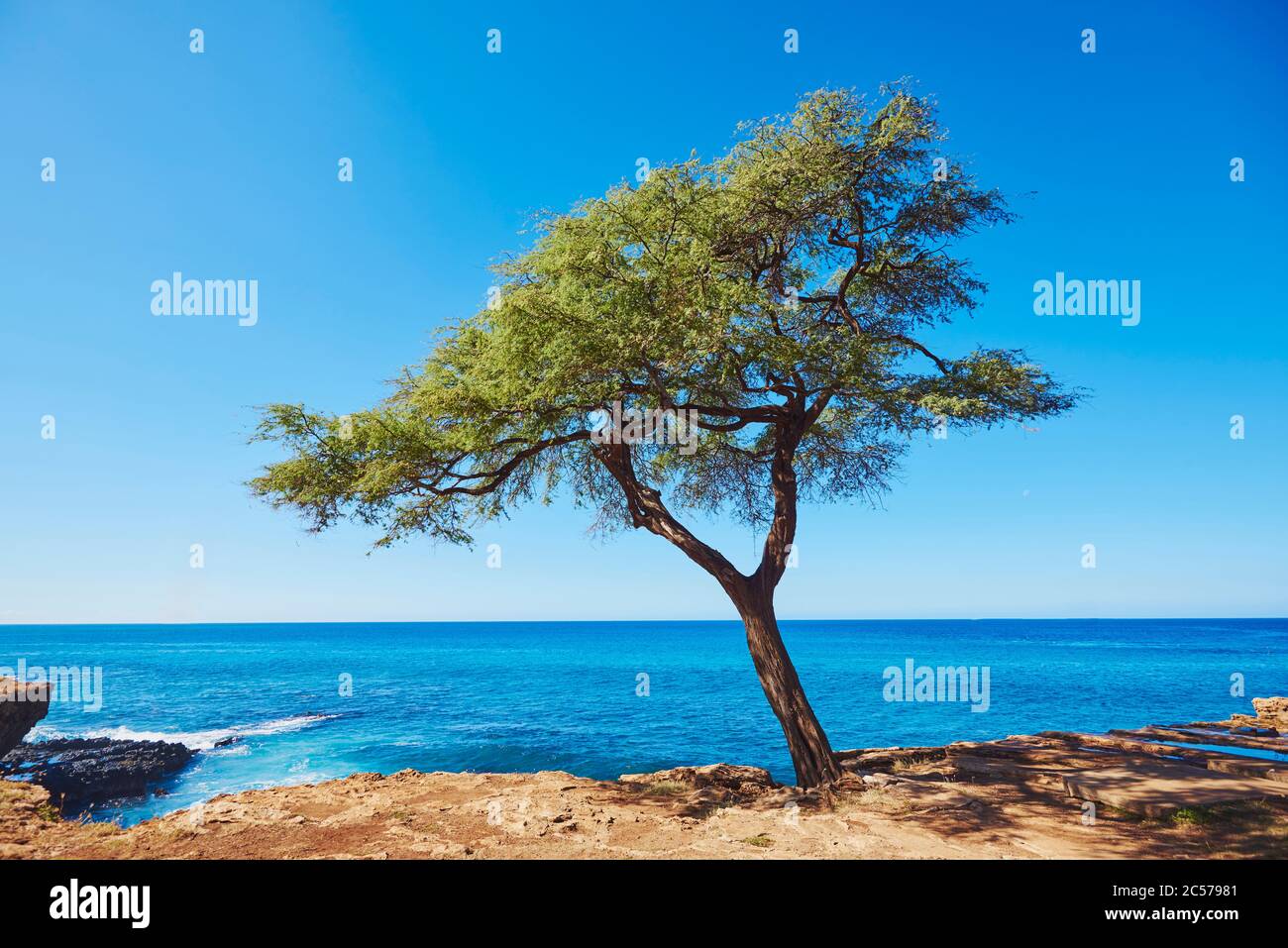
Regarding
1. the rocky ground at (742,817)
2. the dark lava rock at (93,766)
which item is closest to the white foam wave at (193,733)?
the dark lava rock at (93,766)

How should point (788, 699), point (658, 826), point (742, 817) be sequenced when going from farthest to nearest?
1. point (788, 699)
2. point (742, 817)
3. point (658, 826)

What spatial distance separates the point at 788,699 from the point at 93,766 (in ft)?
97.8

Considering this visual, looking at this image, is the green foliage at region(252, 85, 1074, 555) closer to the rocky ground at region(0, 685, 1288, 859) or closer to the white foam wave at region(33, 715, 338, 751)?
the rocky ground at region(0, 685, 1288, 859)

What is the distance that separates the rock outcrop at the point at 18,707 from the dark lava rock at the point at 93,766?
63.4 inches

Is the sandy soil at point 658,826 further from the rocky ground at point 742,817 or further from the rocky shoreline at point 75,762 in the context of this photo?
the rocky shoreline at point 75,762

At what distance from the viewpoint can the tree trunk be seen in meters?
12.2

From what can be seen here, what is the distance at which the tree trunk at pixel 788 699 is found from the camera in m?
12.2

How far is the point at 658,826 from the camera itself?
31.4 ft

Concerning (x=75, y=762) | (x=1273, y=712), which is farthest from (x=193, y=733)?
(x=1273, y=712)

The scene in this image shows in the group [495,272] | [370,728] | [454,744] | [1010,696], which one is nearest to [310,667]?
[370,728]

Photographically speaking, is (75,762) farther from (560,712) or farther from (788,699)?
(788,699)

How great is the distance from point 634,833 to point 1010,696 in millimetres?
49478

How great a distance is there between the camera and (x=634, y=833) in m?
9.19

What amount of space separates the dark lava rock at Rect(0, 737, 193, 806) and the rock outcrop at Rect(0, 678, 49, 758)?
1611 mm
